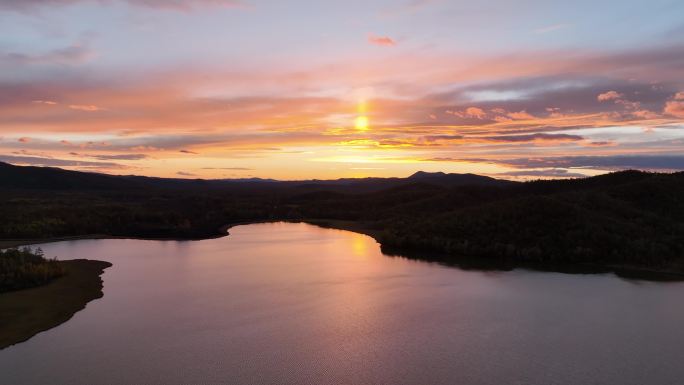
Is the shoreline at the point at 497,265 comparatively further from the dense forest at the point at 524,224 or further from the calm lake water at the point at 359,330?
the calm lake water at the point at 359,330

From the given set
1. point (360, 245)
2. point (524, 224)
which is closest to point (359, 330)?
point (524, 224)

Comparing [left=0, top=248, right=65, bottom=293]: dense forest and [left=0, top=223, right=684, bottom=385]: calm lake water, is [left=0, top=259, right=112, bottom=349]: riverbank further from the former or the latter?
[left=0, top=223, right=684, bottom=385]: calm lake water

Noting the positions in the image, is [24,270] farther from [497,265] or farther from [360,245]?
[497,265]

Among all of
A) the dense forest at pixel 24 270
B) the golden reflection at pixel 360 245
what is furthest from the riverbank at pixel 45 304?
the golden reflection at pixel 360 245

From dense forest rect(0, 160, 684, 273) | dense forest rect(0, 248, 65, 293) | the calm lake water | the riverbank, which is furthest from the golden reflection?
dense forest rect(0, 248, 65, 293)

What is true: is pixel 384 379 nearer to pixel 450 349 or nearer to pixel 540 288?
pixel 450 349

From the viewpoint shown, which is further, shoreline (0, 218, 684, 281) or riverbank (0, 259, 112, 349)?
shoreline (0, 218, 684, 281)

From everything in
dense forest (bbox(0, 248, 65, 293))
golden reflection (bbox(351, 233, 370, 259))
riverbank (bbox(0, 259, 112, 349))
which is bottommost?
golden reflection (bbox(351, 233, 370, 259))

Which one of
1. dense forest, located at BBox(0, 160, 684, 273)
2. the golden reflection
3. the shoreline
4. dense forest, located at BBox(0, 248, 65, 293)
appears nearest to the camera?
dense forest, located at BBox(0, 248, 65, 293)
